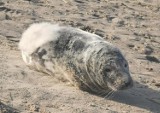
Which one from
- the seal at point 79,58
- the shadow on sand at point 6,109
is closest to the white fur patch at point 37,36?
the seal at point 79,58

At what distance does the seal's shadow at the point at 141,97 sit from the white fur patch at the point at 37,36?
1.14 meters

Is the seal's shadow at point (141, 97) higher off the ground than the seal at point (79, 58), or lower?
Answer: lower

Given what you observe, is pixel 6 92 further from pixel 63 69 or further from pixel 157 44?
pixel 157 44

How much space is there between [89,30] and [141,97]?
299 cm

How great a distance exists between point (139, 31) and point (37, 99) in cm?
439

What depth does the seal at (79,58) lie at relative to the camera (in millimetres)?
6379

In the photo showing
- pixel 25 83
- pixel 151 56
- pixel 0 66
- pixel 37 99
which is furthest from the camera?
pixel 151 56

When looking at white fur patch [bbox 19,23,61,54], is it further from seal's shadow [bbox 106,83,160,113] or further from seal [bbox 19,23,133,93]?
seal's shadow [bbox 106,83,160,113]

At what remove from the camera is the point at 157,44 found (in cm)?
945

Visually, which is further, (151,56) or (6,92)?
(151,56)

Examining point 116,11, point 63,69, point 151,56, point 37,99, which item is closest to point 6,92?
point 37,99

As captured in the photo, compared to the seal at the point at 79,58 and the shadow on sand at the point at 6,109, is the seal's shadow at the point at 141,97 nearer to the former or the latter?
the seal at the point at 79,58

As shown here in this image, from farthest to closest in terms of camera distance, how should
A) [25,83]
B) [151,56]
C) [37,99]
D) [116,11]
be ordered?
[116,11] → [151,56] → [25,83] → [37,99]

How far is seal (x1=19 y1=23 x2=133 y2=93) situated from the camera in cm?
638
